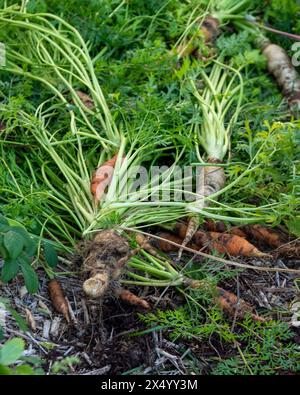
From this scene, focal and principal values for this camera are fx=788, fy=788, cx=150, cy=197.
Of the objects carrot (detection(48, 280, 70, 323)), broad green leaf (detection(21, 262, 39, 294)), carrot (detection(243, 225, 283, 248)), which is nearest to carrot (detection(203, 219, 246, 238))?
carrot (detection(243, 225, 283, 248))

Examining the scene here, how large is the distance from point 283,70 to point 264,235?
45.6 inches

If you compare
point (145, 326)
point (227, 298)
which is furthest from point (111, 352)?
point (227, 298)

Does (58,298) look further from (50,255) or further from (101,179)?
(101,179)

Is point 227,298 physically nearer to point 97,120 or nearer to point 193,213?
point 193,213

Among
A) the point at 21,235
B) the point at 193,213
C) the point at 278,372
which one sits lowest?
the point at 278,372

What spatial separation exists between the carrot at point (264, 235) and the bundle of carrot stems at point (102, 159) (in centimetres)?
8

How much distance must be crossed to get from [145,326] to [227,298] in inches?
11.3

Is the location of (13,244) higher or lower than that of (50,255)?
higher

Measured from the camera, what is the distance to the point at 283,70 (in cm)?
371

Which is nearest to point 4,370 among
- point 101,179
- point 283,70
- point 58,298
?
point 58,298

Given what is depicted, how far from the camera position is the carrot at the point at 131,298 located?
252 cm

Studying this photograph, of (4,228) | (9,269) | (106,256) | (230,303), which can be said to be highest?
(4,228)

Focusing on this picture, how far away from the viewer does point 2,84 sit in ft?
10.3

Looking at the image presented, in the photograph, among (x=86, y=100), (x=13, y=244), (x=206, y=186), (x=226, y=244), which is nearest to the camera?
(x=13, y=244)
